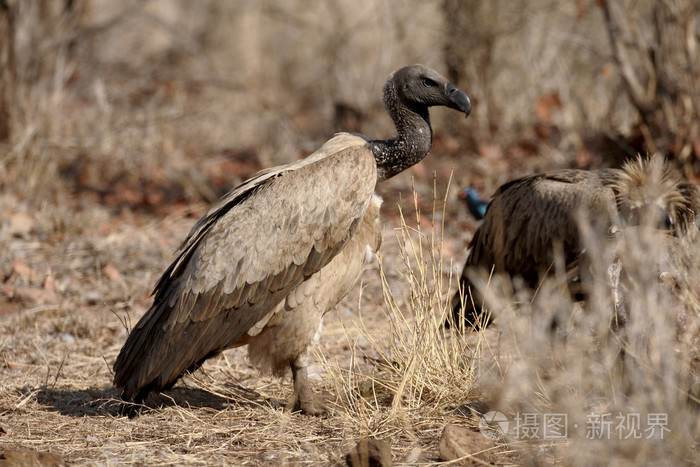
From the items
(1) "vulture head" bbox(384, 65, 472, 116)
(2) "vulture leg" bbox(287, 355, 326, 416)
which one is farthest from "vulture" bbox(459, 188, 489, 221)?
(2) "vulture leg" bbox(287, 355, 326, 416)

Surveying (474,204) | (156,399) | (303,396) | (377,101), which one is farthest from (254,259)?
(377,101)

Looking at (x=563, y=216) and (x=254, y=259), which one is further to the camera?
(x=563, y=216)

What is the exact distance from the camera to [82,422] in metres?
4.30

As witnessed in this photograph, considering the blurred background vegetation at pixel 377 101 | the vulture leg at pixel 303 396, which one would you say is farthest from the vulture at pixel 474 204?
the vulture leg at pixel 303 396

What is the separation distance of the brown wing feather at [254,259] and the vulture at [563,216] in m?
0.95

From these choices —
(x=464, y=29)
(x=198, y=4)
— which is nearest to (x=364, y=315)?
(x=464, y=29)

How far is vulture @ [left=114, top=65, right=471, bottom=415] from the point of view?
4.22 meters

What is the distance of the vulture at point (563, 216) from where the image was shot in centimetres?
489

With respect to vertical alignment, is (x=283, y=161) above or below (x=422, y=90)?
below

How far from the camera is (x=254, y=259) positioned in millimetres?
4219

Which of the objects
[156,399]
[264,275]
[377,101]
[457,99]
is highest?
[377,101]

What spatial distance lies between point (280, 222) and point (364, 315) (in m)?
2.15

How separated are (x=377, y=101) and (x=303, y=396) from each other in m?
6.30

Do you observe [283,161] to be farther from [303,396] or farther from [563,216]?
[303,396]
